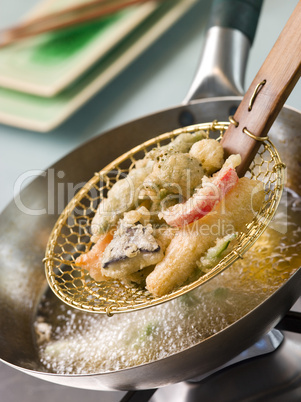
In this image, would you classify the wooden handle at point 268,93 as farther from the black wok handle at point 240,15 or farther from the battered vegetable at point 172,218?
the black wok handle at point 240,15

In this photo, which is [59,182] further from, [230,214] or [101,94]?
[101,94]

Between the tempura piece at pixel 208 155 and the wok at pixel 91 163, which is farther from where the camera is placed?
the wok at pixel 91 163

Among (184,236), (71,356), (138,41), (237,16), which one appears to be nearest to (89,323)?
(71,356)

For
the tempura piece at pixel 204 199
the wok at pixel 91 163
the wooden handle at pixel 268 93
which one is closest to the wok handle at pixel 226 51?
the wok at pixel 91 163

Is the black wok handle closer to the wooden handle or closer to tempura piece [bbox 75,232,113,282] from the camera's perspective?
the wooden handle

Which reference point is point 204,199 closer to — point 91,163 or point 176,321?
point 176,321

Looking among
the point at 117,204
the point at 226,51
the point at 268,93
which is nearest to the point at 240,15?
the point at 226,51
